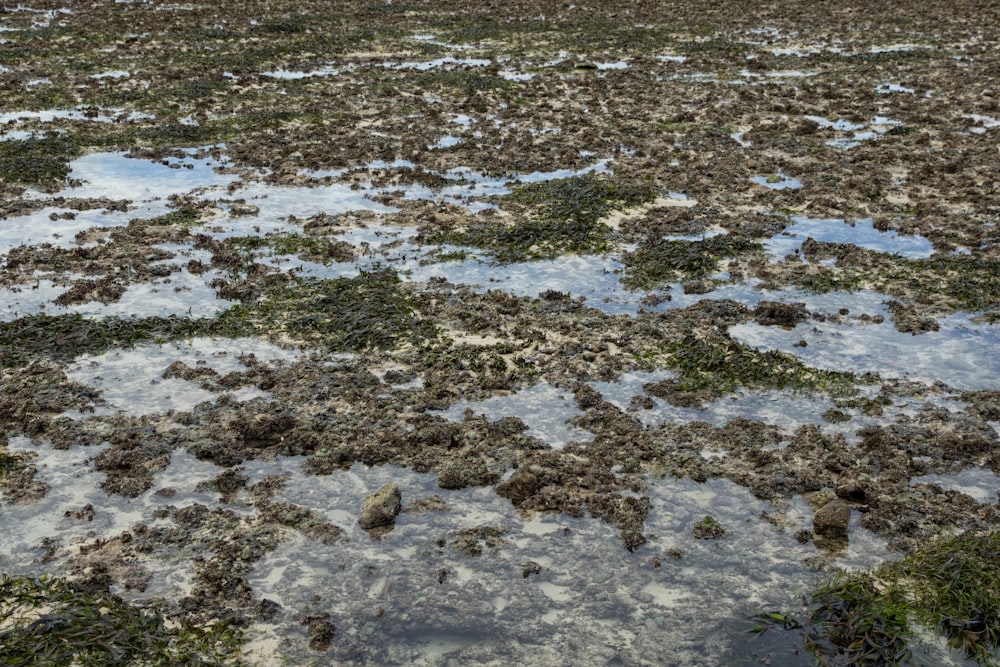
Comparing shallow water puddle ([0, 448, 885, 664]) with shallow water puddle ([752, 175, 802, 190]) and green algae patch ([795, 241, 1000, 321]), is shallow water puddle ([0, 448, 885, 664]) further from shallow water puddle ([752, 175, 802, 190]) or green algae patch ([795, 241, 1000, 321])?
shallow water puddle ([752, 175, 802, 190])

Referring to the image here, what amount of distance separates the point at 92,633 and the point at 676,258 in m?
11.0

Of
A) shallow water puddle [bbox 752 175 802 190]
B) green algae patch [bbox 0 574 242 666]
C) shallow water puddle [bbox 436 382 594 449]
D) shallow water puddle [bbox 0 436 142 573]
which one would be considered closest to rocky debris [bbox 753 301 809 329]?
shallow water puddle [bbox 436 382 594 449]

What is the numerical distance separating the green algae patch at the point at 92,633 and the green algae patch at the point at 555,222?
9.29 metres

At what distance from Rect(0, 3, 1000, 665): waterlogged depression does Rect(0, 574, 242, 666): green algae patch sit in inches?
8.7

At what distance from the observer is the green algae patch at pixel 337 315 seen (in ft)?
41.1

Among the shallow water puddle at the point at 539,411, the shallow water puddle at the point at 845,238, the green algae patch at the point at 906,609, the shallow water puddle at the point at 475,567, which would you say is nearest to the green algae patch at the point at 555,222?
Result: the shallow water puddle at the point at 845,238

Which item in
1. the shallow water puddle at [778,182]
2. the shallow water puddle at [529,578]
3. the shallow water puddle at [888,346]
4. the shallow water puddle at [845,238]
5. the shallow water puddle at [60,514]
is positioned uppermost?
the shallow water puddle at [778,182]

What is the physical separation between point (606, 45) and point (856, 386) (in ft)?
84.0

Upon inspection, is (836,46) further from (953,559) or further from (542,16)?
(953,559)

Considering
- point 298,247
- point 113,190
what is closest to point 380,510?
point 298,247

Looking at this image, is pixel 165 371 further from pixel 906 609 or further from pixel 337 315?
pixel 906 609

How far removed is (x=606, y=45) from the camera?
110 ft

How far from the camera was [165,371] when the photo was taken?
11.6m

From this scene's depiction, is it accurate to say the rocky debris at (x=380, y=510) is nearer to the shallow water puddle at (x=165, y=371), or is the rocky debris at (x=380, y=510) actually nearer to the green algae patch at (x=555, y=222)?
the shallow water puddle at (x=165, y=371)
